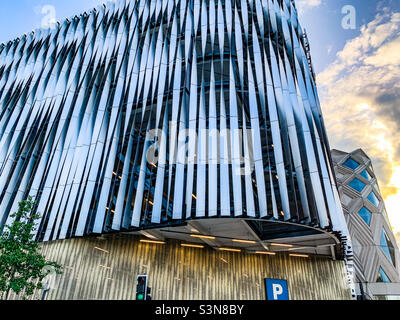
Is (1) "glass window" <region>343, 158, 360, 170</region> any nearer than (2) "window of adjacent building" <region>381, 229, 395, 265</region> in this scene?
No

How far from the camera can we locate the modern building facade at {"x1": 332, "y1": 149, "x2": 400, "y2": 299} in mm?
33906

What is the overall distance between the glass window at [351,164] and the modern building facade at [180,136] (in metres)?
25.4

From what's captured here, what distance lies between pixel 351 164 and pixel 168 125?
35.5 metres

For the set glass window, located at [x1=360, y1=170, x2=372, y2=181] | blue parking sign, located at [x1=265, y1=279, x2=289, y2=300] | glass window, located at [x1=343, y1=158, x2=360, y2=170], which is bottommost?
blue parking sign, located at [x1=265, y1=279, x2=289, y2=300]

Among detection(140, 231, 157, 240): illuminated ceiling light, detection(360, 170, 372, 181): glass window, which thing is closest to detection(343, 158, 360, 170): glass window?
detection(360, 170, 372, 181): glass window

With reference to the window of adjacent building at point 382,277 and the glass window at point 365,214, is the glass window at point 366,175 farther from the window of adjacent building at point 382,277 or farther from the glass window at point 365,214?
the window of adjacent building at point 382,277

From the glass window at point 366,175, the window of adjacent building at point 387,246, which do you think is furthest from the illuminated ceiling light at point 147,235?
the glass window at point 366,175

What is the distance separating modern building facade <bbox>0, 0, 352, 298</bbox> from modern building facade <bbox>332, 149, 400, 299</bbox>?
1847cm

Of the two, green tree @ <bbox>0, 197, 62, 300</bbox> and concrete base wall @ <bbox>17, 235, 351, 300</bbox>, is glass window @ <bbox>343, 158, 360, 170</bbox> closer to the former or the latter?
concrete base wall @ <bbox>17, 235, 351, 300</bbox>

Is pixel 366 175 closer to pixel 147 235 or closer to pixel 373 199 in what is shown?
pixel 373 199

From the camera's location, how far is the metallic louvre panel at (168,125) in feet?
48.6

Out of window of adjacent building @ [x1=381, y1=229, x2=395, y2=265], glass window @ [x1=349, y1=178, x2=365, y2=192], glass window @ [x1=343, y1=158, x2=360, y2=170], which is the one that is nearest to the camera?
window of adjacent building @ [x1=381, y1=229, x2=395, y2=265]
